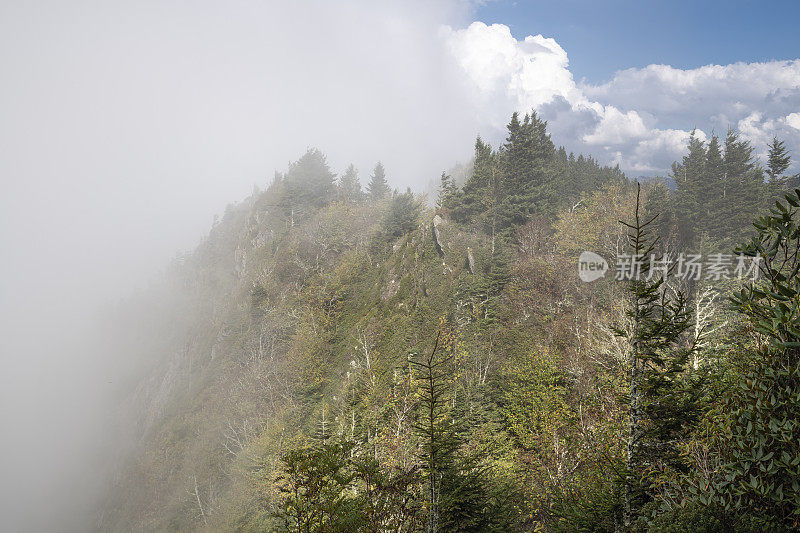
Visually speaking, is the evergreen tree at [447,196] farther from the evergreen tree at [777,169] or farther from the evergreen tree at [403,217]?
the evergreen tree at [777,169]

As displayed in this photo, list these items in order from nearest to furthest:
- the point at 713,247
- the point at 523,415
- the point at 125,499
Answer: the point at 523,415 → the point at 713,247 → the point at 125,499

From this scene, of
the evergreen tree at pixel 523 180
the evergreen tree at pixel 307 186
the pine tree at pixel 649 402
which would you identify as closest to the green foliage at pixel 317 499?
the pine tree at pixel 649 402

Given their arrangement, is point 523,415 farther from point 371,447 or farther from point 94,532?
point 94,532

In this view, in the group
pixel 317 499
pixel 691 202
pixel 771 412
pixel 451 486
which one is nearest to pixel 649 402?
pixel 771 412

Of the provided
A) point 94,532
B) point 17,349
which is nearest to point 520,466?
point 94,532

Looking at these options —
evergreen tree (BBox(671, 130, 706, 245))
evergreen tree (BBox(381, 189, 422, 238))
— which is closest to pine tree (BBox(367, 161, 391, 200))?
evergreen tree (BBox(381, 189, 422, 238))

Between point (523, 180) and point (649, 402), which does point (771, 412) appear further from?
point (523, 180)

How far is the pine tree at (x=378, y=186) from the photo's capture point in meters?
82.6

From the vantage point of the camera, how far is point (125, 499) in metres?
61.5

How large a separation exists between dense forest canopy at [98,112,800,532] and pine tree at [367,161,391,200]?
0.58 m

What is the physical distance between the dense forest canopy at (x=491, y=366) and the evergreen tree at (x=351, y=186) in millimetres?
783

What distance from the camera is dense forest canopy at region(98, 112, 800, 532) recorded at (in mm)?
5547

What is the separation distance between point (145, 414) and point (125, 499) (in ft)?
62.0

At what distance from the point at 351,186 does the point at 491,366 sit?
68018 mm
